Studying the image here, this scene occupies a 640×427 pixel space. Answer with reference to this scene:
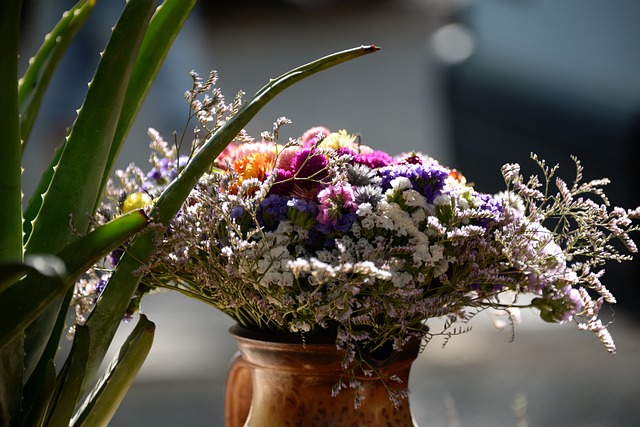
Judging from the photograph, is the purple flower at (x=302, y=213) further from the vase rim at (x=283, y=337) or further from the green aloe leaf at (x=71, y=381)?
the green aloe leaf at (x=71, y=381)

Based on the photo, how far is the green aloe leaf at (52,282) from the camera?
59 cm

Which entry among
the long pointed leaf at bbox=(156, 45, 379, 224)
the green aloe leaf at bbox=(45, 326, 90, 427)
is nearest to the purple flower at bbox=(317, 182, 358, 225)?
the long pointed leaf at bbox=(156, 45, 379, 224)

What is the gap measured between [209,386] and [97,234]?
→ 341 cm

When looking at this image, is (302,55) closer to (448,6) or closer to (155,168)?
(448,6)

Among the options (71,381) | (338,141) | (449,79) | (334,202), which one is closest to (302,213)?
(334,202)

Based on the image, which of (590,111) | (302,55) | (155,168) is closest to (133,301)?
(155,168)

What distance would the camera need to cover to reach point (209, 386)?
3914 millimetres

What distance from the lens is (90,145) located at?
71 cm

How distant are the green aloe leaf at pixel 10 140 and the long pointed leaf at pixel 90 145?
0.05m

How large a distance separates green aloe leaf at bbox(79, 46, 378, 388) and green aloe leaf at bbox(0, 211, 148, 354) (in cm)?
9

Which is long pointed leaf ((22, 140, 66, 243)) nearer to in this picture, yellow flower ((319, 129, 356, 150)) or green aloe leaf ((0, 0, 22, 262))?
green aloe leaf ((0, 0, 22, 262))

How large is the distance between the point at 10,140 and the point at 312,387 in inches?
14.0

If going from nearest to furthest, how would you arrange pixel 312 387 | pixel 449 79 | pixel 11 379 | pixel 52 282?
pixel 52 282 < pixel 11 379 < pixel 312 387 < pixel 449 79

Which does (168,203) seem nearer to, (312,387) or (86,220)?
(86,220)
